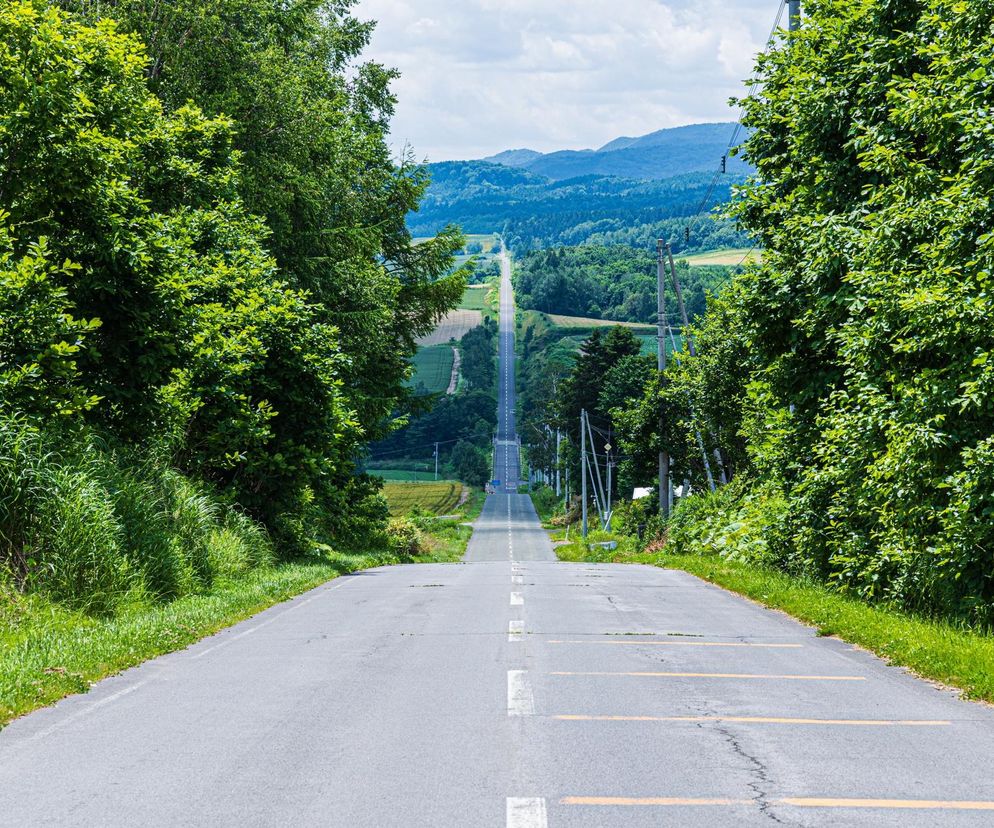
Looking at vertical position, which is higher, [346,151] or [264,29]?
[264,29]

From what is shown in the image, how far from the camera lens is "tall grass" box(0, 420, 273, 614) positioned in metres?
12.7

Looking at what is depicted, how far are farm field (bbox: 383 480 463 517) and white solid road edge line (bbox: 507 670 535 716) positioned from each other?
96409 millimetres

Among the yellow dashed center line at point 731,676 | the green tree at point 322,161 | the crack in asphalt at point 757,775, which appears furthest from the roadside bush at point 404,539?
the crack in asphalt at point 757,775

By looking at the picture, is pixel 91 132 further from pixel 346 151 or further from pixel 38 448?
pixel 346 151

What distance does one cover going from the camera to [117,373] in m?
16.8

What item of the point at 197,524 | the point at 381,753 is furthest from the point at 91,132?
the point at 381,753

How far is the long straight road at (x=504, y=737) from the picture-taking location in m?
5.74

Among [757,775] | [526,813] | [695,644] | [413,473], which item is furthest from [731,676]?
[413,473]

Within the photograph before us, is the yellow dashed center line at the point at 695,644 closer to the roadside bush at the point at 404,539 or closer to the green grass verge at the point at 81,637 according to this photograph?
the green grass verge at the point at 81,637

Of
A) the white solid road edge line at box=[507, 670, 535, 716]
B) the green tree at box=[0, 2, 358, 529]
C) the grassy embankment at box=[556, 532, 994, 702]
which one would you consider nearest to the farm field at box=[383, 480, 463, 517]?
the green tree at box=[0, 2, 358, 529]

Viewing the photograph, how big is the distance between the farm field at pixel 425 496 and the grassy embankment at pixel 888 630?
88390 millimetres

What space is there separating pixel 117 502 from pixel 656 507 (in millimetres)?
52455

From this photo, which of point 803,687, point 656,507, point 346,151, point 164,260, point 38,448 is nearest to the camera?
point 803,687

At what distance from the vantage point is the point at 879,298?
1403 cm
